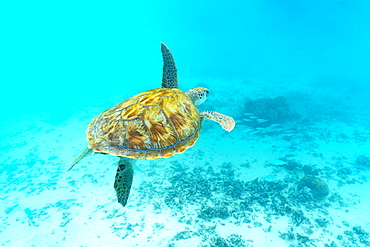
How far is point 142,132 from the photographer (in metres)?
3.44

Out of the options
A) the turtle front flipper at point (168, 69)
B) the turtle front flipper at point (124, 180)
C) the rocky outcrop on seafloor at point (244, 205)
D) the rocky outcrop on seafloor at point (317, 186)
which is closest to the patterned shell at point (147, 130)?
the turtle front flipper at point (124, 180)

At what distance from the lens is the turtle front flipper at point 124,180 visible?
3.49 m

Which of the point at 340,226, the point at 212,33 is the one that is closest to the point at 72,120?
the point at 340,226

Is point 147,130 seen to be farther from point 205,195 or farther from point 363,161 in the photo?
point 363,161

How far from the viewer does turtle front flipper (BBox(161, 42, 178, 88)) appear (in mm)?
5426

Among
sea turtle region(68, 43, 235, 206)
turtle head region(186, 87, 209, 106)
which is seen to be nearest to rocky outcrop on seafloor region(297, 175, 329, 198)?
turtle head region(186, 87, 209, 106)

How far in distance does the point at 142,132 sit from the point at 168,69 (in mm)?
2879

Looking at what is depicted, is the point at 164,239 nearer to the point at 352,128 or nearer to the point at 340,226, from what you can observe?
the point at 340,226

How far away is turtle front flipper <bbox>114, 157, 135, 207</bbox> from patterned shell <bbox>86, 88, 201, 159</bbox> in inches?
24.9

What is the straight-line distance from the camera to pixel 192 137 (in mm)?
3949

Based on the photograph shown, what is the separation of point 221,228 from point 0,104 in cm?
3968

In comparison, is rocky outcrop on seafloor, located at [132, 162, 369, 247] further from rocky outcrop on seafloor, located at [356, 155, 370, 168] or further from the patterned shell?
the patterned shell

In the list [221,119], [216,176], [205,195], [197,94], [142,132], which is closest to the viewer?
[142,132]

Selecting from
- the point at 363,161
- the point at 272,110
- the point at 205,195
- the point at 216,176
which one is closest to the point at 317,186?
the point at 216,176
